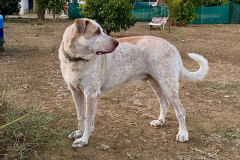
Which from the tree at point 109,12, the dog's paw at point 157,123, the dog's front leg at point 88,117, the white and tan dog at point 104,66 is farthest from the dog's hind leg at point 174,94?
the tree at point 109,12

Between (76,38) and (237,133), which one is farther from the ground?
(76,38)

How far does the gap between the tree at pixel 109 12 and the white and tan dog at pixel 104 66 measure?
28.6ft

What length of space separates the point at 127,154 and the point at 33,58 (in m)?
6.25

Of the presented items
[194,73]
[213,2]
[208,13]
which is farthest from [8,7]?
[194,73]

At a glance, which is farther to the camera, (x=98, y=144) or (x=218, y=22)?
(x=218, y=22)

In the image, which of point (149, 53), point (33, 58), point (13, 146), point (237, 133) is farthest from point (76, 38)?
point (33, 58)

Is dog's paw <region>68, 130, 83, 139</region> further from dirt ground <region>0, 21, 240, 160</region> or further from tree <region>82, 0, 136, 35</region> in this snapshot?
tree <region>82, 0, 136, 35</region>

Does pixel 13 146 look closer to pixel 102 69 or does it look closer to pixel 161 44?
pixel 102 69

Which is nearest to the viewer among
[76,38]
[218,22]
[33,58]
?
[76,38]

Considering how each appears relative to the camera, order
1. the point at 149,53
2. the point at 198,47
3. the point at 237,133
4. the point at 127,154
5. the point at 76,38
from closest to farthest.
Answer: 1. the point at 76,38
2. the point at 127,154
3. the point at 149,53
4. the point at 237,133
5. the point at 198,47

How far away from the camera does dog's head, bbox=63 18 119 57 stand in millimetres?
3465

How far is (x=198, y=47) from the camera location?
12289mm

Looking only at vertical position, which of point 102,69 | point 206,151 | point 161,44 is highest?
point 161,44

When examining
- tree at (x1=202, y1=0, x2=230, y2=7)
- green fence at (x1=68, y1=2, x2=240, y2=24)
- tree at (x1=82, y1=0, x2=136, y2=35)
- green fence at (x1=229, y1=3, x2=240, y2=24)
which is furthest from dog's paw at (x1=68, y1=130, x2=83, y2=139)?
tree at (x1=202, y1=0, x2=230, y2=7)
